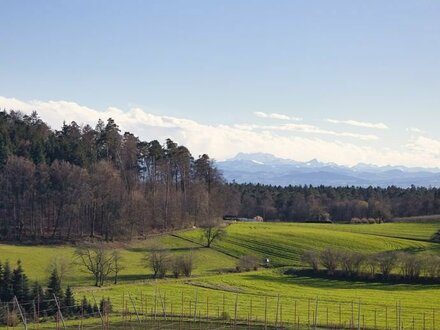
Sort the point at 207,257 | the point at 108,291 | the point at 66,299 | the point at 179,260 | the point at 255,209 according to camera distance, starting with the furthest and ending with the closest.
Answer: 1. the point at 255,209
2. the point at 207,257
3. the point at 179,260
4. the point at 108,291
5. the point at 66,299

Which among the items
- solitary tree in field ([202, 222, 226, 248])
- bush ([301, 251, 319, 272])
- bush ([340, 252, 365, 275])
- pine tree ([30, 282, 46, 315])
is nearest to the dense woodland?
solitary tree in field ([202, 222, 226, 248])

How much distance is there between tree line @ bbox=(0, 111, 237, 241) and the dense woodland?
0.15 meters

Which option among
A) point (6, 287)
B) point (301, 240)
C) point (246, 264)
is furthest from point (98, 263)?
point (301, 240)

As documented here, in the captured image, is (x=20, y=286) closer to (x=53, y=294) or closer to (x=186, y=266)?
(x=53, y=294)

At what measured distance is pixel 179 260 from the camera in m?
73.8

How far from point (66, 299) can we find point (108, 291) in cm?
1242

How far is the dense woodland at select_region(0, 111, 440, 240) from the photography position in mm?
91688

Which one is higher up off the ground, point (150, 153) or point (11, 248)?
point (150, 153)

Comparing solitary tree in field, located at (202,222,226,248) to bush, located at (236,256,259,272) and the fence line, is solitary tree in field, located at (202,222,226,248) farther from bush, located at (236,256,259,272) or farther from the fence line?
the fence line

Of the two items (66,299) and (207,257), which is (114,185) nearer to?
(207,257)

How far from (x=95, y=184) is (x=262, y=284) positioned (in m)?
38.2

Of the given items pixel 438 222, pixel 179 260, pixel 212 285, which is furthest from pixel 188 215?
pixel 438 222

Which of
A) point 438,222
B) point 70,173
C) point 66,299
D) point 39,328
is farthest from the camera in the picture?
point 438,222

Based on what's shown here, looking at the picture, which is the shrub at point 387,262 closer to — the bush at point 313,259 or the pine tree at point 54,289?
the bush at point 313,259
